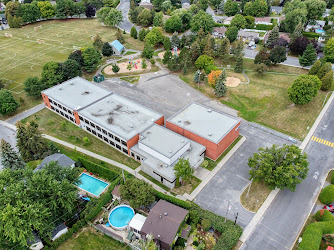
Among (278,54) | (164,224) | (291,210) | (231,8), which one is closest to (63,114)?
(164,224)

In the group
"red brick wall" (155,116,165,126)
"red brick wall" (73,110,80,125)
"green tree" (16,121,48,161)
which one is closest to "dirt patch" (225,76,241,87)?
"red brick wall" (155,116,165,126)

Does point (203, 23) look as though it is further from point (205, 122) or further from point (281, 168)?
point (281, 168)

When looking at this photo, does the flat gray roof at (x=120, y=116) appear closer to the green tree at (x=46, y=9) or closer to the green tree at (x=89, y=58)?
the green tree at (x=89, y=58)

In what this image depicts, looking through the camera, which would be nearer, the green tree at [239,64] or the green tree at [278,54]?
the green tree at [239,64]

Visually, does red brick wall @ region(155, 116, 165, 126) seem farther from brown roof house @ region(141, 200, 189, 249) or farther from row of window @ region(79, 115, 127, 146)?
brown roof house @ region(141, 200, 189, 249)

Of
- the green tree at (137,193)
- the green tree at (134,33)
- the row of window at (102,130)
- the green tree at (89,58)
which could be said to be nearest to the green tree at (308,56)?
the green tree at (134,33)

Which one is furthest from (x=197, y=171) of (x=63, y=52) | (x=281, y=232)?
(x=63, y=52)

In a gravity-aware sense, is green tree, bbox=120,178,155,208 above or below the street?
above
